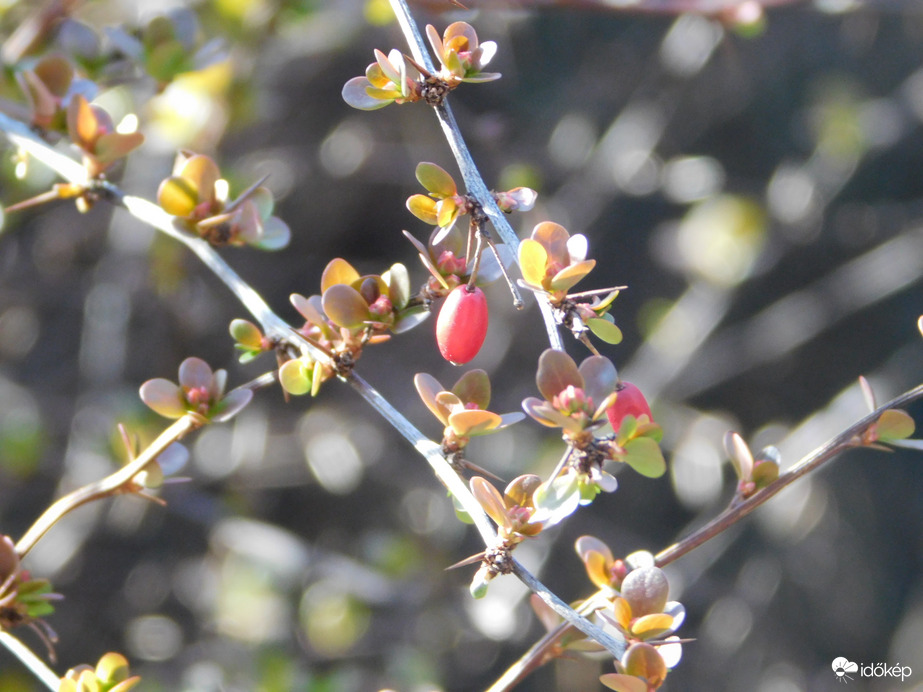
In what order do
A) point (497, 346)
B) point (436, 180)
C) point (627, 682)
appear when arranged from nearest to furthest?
point (627, 682) < point (436, 180) < point (497, 346)

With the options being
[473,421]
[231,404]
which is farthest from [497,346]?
[473,421]

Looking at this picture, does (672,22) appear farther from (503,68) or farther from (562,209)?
(562,209)

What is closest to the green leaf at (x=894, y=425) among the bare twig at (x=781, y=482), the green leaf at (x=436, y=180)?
the bare twig at (x=781, y=482)

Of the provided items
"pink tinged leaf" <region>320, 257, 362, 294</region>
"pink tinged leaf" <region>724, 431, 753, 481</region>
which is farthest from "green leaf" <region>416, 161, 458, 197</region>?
"pink tinged leaf" <region>724, 431, 753, 481</region>

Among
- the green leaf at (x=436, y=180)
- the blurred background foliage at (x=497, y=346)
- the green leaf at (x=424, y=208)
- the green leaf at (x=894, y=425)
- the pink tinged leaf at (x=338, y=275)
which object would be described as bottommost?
the blurred background foliage at (x=497, y=346)

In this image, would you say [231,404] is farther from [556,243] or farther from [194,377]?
[556,243]

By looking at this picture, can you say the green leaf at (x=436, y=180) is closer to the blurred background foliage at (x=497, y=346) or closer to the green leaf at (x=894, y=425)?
the green leaf at (x=894, y=425)
